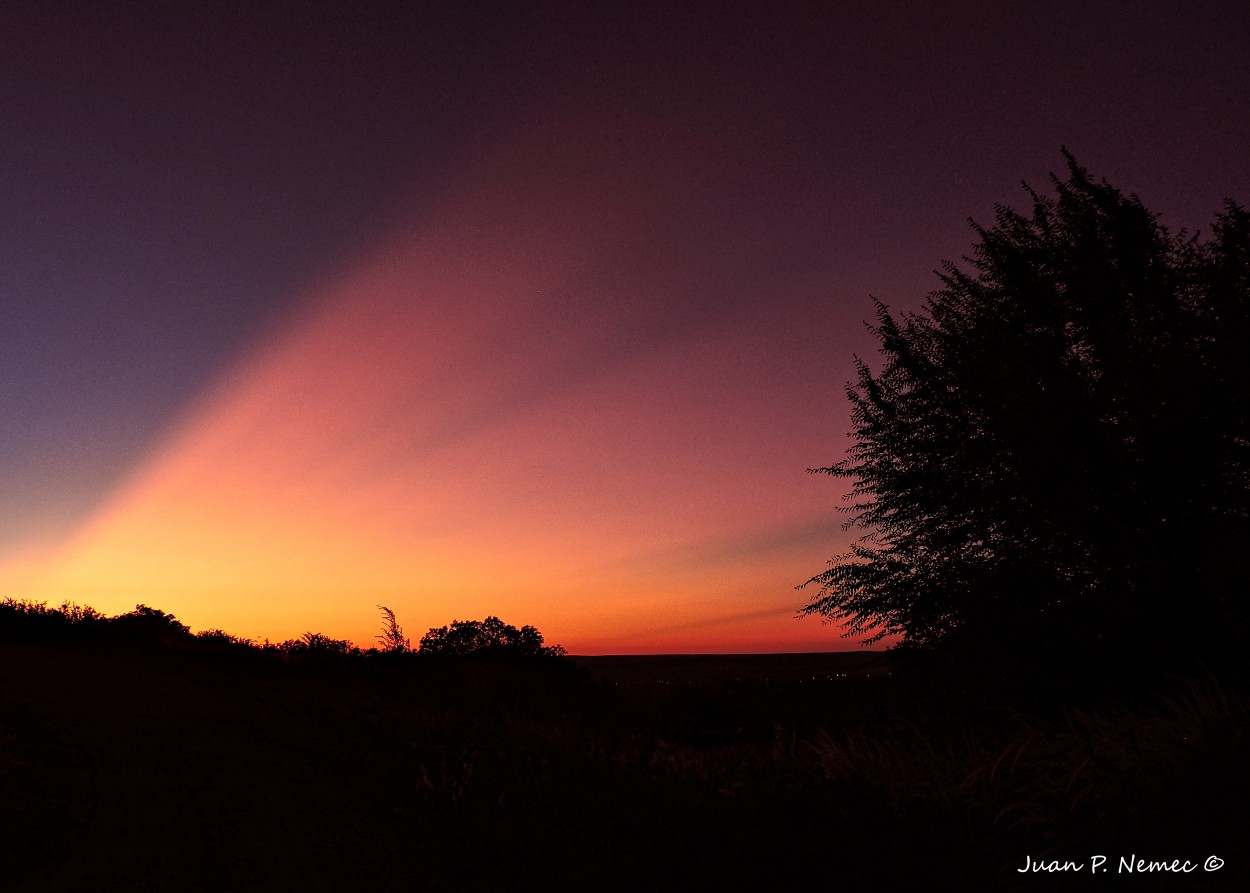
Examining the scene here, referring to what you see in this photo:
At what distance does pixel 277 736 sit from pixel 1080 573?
11.3 m

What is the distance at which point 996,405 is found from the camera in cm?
1053

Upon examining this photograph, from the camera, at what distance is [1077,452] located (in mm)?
10242

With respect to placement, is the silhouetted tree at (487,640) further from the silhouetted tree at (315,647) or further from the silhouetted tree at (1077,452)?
the silhouetted tree at (1077,452)

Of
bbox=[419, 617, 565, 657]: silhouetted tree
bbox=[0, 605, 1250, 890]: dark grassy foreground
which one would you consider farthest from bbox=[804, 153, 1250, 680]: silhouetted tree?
bbox=[419, 617, 565, 657]: silhouetted tree

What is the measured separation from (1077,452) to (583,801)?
7.96 m

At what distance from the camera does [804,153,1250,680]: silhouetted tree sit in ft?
31.3

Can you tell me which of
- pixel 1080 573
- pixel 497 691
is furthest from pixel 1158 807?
pixel 497 691

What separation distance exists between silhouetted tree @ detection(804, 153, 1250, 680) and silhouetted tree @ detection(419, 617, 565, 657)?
13142mm

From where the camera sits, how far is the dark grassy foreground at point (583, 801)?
4.78 m

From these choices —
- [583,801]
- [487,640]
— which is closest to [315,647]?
[487,640]

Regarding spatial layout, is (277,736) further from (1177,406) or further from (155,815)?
(1177,406)

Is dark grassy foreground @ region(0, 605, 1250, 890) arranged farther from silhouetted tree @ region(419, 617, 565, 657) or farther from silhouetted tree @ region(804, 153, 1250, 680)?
silhouetted tree @ region(419, 617, 565, 657)

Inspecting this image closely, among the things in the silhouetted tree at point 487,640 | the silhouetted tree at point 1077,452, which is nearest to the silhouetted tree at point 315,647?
the silhouetted tree at point 487,640

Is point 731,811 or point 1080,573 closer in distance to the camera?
point 731,811
